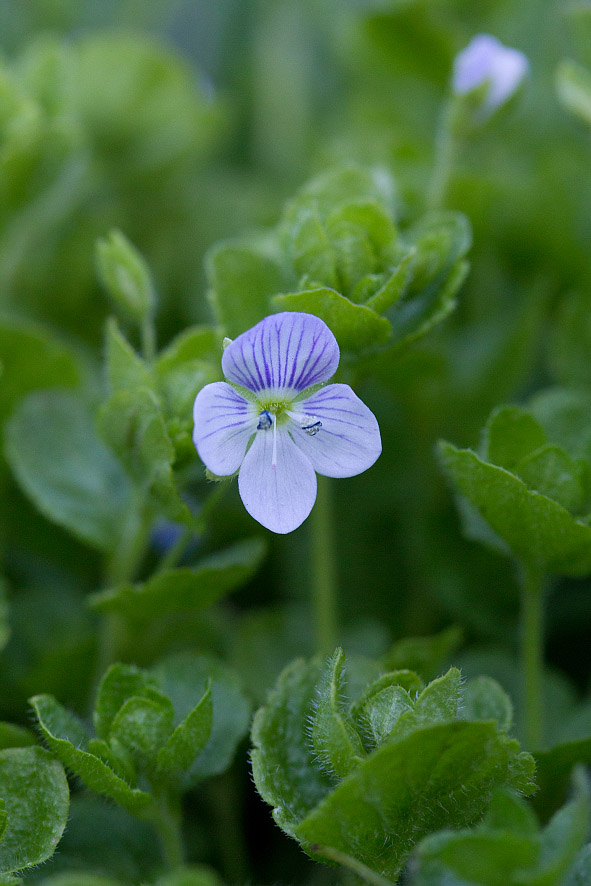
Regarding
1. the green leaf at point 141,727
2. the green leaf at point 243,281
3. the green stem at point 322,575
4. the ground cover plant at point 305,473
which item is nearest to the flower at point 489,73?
the ground cover plant at point 305,473

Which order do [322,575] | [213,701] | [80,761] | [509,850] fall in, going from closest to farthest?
[509,850] → [80,761] → [213,701] → [322,575]

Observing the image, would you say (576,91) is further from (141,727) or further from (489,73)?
(141,727)

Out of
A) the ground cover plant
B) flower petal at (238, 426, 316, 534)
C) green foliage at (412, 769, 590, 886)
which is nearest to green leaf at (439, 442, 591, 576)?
the ground cover plant

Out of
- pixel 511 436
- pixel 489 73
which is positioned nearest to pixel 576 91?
pixel 489 73

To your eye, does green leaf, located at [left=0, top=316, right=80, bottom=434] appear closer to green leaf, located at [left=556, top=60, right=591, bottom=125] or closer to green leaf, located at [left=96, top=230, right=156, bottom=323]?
green leaf, located at [left=96, top=230, right=156, bottom=323]

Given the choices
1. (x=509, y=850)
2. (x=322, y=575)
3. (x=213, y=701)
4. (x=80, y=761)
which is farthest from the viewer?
(x=322, y=575)

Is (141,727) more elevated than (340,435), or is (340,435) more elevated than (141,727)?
(340,435)
